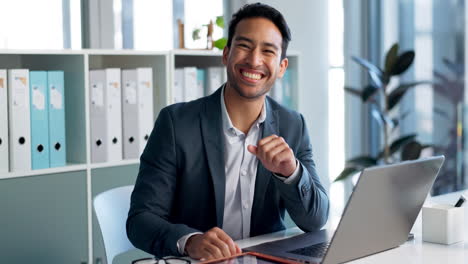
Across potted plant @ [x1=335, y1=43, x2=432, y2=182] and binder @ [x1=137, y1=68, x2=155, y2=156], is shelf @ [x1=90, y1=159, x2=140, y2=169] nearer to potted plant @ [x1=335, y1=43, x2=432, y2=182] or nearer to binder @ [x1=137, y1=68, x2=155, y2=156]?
binder @ [x1=137, y1=68, x2=155, y2=156]

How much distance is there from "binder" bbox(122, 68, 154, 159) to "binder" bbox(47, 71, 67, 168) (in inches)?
12.2

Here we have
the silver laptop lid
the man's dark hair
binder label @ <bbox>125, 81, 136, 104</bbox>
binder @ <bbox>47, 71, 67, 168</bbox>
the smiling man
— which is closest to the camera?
the silver laptop lid

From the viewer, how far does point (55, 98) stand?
9.89ft

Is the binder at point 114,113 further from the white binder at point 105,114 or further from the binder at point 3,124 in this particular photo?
the binder at point 3,124

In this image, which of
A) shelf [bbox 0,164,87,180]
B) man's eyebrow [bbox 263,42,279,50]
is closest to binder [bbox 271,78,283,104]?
shelf [bbox 0,164,87,180]

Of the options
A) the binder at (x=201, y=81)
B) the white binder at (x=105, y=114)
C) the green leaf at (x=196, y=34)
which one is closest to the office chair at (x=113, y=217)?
the white binder at (x=105, y=114)

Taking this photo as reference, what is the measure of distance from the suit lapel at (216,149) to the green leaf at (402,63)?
7.07ft

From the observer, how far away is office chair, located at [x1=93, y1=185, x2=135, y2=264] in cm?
216

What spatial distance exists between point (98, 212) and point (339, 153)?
9.58 ft

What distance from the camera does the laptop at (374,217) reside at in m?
1.60

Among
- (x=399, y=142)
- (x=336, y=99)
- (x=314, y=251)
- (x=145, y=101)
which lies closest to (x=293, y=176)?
(x=314, y=251)

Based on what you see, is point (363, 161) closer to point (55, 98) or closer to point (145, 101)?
point (145, 101)

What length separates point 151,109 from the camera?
3.35m

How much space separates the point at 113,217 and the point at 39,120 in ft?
2.99
